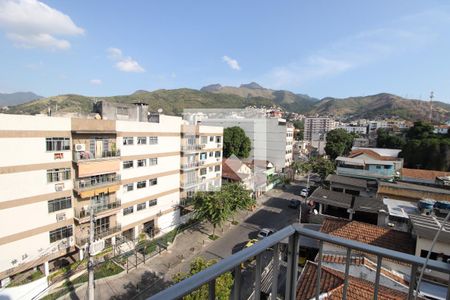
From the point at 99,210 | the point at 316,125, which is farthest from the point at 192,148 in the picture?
the point at 316,125

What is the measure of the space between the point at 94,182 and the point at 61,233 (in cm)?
269

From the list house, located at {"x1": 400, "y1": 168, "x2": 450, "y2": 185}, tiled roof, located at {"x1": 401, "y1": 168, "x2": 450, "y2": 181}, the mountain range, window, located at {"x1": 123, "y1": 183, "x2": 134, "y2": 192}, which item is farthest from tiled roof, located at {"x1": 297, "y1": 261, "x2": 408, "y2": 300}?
the mountain range

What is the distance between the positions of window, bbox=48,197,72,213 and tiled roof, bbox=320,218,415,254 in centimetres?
1185

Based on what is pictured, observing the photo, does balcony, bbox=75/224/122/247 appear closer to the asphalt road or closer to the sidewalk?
the sidewalk

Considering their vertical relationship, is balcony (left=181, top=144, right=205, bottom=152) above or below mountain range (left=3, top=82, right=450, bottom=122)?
below

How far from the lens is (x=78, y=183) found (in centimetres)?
1200

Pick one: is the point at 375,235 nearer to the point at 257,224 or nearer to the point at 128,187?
the point at 257,224

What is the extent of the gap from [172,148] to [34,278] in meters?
9.73

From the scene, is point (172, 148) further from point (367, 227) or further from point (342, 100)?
point (342, 100)

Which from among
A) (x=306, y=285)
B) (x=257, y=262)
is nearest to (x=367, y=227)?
(x=306, y=285)

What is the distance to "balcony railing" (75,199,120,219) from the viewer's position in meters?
12.2

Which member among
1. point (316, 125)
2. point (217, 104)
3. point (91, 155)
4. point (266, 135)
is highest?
point (217, 104)

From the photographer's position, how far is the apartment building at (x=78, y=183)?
1004 cm

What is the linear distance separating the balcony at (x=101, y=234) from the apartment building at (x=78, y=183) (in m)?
0.05
